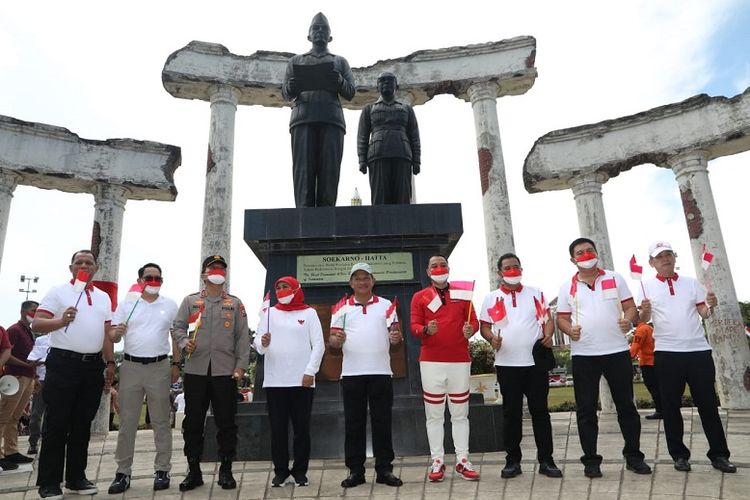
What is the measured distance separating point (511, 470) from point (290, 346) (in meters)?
2.15

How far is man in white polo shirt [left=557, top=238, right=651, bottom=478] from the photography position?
4262 millimetres

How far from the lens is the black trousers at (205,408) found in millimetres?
4449

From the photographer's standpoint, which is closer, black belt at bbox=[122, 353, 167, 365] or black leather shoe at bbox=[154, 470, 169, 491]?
black leather shoe at bbox=[154, 470, 169, 491]

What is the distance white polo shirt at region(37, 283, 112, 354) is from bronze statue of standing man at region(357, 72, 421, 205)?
12.8 feet

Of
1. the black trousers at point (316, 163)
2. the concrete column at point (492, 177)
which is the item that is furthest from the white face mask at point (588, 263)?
the concrete column at point (492, 177)

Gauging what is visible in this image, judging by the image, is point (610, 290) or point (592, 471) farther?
point (610, 290)

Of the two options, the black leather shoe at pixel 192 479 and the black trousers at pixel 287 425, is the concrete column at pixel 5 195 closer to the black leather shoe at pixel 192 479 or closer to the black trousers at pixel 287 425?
the black leather shoe at pixel 192 479

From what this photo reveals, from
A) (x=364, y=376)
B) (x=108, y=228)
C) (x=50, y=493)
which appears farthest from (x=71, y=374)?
(x=108, y=228)

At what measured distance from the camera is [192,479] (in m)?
4.33

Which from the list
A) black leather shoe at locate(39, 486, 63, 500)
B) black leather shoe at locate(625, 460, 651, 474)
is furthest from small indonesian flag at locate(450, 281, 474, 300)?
black leather shoe at locate(39, 486, 63, 500)

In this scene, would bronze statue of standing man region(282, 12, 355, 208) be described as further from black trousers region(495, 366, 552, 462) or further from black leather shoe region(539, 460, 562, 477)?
black leather shoe region(539, 460, 562, 477)

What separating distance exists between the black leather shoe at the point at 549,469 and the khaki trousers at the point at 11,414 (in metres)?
6.31

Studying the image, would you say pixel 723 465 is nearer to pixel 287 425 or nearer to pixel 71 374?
pixel 287 425

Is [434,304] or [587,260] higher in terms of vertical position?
[587,260]
